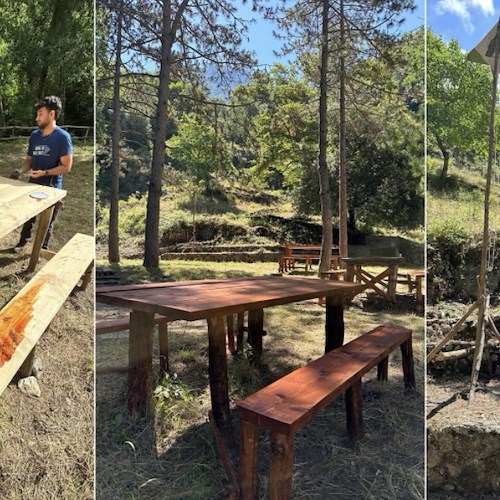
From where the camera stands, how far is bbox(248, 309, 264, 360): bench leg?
1.24 meters

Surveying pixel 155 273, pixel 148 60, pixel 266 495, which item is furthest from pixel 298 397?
pixel 148 60

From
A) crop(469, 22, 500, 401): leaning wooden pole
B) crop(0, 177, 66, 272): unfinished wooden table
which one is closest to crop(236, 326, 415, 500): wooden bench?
crop(469, 22, 500, 401): leaning wooden pole

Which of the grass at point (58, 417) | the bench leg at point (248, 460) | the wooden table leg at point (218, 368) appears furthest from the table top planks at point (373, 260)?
the grass at point (58, 417)

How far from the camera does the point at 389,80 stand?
122cm

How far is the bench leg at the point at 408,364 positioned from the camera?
4.47 ft

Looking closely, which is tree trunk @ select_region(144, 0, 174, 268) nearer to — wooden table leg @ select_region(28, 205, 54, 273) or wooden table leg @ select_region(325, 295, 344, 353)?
wooden table leg @ select_region(325, 295, 344, 353)

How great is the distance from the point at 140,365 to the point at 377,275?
0.65 m

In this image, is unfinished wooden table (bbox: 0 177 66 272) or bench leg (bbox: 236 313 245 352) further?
unfinished wooden table (bbox: 0 177 66 272)

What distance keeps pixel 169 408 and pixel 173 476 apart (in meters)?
0.15

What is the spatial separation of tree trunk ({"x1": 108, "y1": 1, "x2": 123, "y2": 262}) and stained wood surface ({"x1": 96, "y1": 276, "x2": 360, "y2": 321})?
0.13 metres

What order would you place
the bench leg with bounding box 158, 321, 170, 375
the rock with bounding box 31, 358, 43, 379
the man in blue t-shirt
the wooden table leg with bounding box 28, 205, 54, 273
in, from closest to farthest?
the bench leg with bounding box 158, 321, 170, 375 < the rock with bounding box 31, 358, 43, 379 < the man in blue t-shirt < the wooden table leg with bounding box 28, 205, 54, 273

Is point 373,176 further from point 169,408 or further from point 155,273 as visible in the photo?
point 169,408

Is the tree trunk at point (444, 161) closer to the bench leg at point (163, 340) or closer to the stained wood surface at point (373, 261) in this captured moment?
the stained wood surface at point (373, 261)

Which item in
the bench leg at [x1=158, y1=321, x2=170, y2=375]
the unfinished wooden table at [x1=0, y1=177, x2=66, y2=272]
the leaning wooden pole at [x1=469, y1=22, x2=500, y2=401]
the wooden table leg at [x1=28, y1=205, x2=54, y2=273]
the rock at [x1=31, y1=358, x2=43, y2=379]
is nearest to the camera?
the bench leg at [x1=158, y1=321, x2=170, y2=375]
